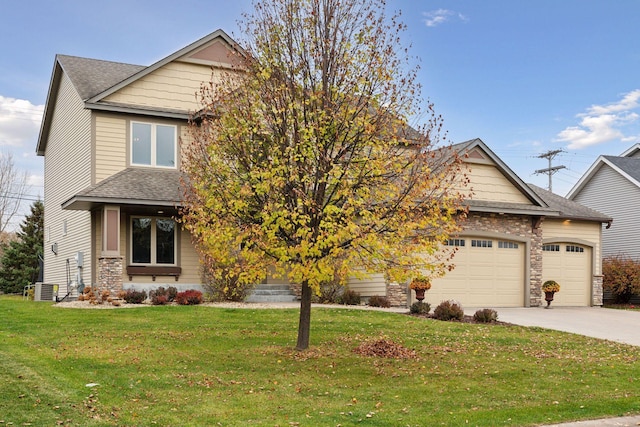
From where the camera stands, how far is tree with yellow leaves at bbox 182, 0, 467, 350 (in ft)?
33.3

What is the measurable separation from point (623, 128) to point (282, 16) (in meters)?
36.7

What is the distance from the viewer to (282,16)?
1085 centimetres

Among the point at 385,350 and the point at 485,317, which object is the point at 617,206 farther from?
the point at 385,350

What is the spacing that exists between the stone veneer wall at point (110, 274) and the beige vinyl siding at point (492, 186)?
11569mm

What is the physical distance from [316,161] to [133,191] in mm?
10970

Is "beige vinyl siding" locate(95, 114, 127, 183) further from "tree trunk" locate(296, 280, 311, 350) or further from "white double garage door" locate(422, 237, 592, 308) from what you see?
"tree trunk" locate(296, 280, 311, 350)

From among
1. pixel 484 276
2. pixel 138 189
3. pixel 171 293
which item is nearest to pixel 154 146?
pixel 138 189

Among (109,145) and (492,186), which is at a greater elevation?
(109,145)

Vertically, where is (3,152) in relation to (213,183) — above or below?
above

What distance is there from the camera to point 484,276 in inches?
863

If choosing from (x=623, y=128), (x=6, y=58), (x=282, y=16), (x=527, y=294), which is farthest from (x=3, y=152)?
(x=623, y=128)

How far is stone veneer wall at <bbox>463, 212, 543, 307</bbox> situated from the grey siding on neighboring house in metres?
9.73

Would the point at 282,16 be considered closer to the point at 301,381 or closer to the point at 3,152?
the point at 301,381

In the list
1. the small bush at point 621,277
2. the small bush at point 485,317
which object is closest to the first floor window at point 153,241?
the small bush at point 485,317
